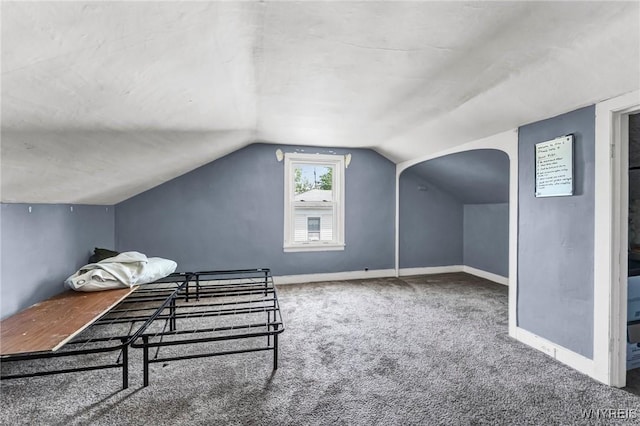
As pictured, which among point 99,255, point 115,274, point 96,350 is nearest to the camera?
point 96,350

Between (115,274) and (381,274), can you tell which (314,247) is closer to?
(381,274)

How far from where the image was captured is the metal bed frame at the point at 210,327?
186 cm

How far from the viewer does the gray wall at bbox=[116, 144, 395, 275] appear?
387 cm

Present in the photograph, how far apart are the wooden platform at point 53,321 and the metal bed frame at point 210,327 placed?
0.36 m

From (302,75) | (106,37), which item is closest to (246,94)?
(302,75)

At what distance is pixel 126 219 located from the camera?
378cm

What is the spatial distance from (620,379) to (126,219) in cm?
502

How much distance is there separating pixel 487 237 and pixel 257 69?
171 inches

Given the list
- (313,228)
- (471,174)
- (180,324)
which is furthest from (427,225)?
(180,324)

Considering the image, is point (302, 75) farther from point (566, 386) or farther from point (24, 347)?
point (566, 386)

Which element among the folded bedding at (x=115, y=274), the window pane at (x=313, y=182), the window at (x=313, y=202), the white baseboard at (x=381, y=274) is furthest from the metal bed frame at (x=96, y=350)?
the window pane at (x=313, y=182)

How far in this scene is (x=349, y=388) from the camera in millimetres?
1802

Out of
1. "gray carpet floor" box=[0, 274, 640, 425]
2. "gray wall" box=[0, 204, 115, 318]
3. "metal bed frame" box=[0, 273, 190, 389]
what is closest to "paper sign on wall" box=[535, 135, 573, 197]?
"gray carpet floor" box=[0, 274, 640, 425]

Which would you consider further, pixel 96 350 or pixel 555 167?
pixel 555 167
